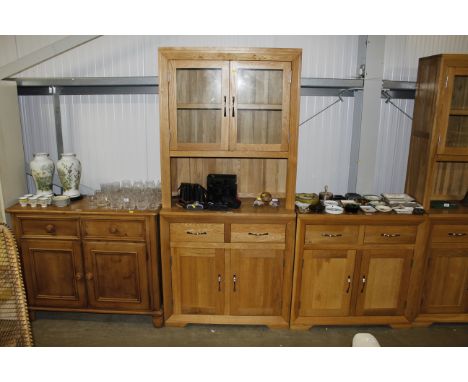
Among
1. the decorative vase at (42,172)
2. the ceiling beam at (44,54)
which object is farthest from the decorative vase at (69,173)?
the ceiling beam at (44,54)

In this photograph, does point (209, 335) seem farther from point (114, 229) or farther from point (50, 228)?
point (50, 228)

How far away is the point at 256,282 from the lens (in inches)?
98.9

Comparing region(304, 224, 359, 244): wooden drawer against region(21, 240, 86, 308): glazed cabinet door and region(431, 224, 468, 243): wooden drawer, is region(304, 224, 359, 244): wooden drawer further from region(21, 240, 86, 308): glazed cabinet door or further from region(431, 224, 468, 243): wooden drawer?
region(21, 240, 86, 308): glazed cabinet door

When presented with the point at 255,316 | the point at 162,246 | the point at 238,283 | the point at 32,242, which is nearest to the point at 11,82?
the point at 32,242

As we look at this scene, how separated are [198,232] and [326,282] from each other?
0.98 metres

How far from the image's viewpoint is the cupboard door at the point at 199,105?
2297 millimetres

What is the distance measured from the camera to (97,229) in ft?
8.18

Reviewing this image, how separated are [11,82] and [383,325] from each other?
135 inches

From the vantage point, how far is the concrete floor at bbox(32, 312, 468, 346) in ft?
8.11

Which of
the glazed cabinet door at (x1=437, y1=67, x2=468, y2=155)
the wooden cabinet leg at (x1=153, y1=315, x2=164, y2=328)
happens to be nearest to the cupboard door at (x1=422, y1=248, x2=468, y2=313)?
the glazed cabinet door at (x1=437, y1=67, x2=468, y2=155)

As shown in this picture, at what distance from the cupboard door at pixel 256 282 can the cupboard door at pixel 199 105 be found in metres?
0.79

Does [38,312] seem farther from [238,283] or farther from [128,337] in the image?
[238,283]

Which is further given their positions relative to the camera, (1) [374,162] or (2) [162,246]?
(1) [374,162]

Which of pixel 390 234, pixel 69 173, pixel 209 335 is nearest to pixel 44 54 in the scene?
pixel 69 173
